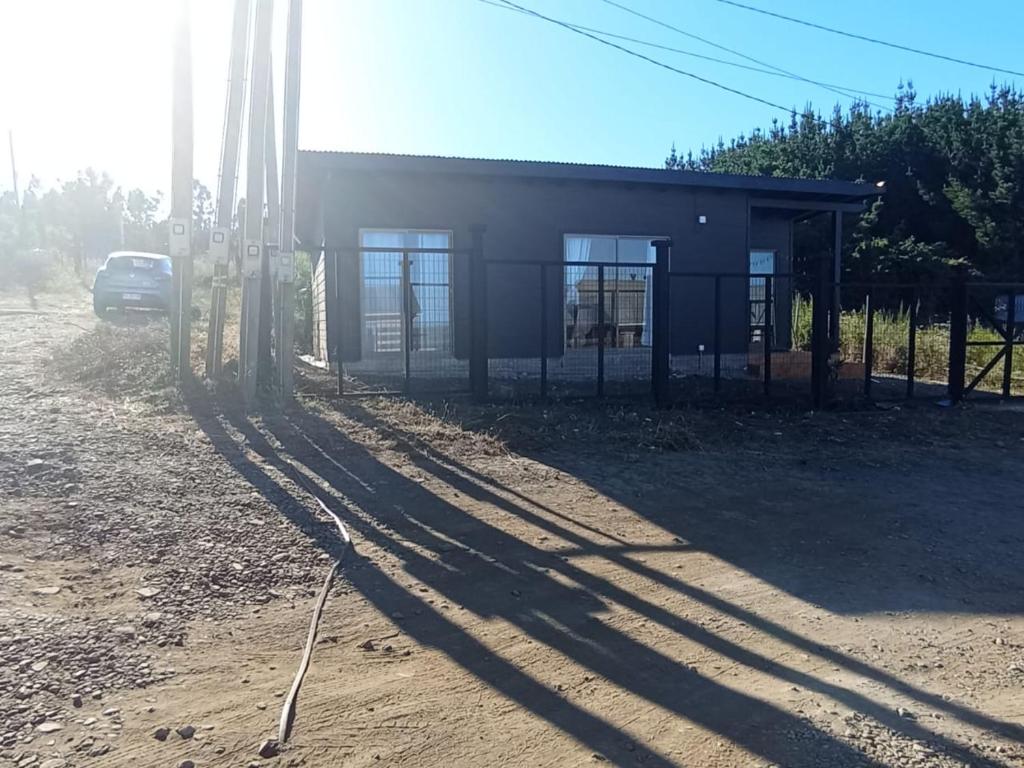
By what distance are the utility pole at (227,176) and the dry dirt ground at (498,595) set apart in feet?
4.73

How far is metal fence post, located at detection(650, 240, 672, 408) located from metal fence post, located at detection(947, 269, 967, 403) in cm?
411

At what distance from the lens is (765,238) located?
15.4m

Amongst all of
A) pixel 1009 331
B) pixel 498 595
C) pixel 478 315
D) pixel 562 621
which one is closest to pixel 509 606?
pixel 498 595

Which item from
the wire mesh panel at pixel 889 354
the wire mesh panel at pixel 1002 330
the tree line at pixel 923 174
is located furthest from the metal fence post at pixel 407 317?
the tree line at pixel 923 174

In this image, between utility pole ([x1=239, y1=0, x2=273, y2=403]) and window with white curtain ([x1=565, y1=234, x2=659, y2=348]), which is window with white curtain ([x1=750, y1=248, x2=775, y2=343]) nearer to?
window with white curtain ([x1=565, y1=234, x2=659, y2=348])

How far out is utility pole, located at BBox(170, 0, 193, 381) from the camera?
8.62 meters

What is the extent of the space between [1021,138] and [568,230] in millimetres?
29041

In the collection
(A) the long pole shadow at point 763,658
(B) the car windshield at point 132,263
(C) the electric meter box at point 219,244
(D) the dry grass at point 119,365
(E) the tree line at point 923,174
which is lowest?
(A) the long pole shadow at point 763,658

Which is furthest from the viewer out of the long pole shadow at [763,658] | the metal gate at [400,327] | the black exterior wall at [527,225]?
the black exterior wall at [527,225]

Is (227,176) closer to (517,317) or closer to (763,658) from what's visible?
(517,317)

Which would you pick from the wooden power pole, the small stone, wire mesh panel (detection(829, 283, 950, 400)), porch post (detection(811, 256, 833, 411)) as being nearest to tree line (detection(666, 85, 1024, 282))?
wire mesh panel (detection(829, 283, 950, 400))

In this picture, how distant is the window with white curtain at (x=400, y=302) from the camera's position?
10031mm

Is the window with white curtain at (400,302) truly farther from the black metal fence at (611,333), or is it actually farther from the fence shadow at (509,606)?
the fence shadow at (509,606)

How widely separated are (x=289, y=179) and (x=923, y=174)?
37.2 metres
